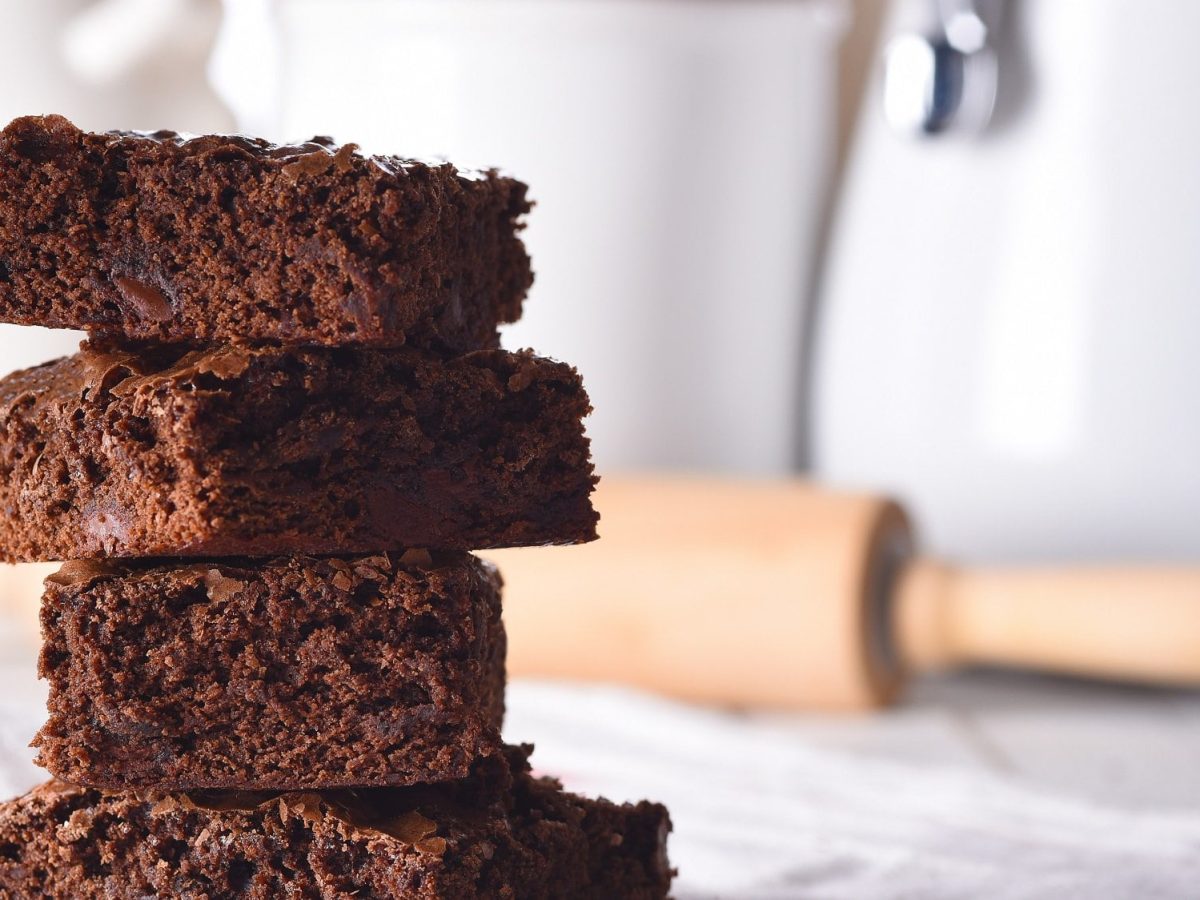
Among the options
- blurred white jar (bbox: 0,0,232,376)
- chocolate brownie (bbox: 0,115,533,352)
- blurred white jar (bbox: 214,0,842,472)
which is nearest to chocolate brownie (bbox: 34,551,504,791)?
chocolate brownie (bbox: 0,115,533,352)

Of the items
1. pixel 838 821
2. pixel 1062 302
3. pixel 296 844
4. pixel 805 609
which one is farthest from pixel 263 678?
pixel 1062 302

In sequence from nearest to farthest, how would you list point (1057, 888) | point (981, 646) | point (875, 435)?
point (1057, 888), point (981, 646), point (875, 435)

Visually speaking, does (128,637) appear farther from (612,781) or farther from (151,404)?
(612,781)

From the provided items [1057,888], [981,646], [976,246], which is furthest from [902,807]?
[976,246]

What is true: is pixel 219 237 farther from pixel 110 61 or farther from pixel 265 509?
pixel 110 61

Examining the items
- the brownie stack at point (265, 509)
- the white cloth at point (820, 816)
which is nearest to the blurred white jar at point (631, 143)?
the white cloth at point (820, 816)

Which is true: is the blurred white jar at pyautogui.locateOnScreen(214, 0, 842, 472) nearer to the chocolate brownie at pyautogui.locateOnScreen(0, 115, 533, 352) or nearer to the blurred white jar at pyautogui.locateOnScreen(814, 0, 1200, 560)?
the blurred white jar at pyautogui.locateOnScreen(814, 0, 1200, 560)
